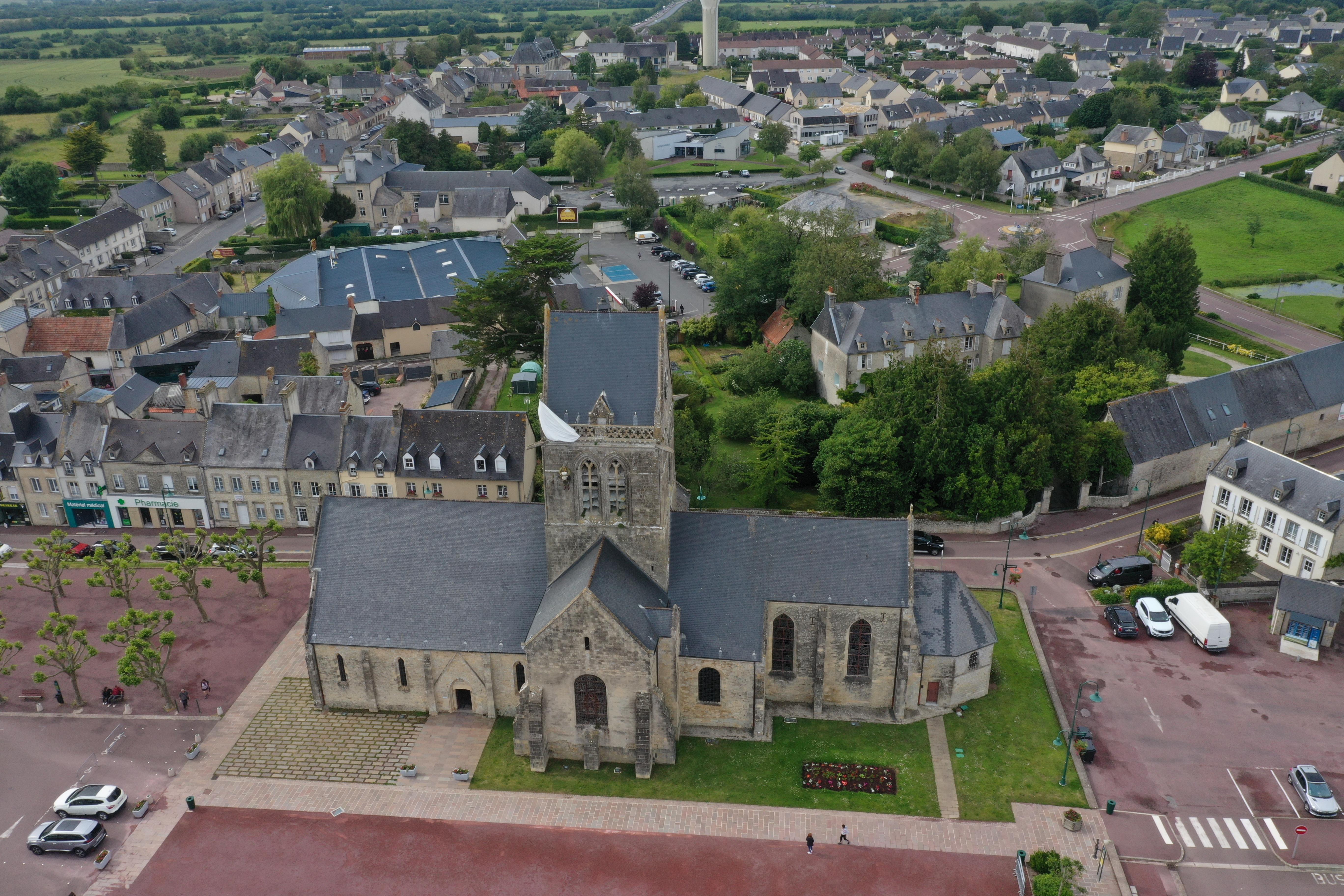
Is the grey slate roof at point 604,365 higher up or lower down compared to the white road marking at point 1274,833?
higher up

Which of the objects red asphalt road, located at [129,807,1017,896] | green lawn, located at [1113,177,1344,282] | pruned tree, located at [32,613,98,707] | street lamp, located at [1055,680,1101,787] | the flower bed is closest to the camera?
red asphalt road, located at [129,807,1017,896]

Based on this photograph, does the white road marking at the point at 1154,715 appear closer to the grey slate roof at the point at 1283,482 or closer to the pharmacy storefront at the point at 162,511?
the grey slate roof at the point at 1283,482

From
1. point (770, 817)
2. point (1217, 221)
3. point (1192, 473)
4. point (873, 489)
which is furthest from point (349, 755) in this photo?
point (1217, 221)

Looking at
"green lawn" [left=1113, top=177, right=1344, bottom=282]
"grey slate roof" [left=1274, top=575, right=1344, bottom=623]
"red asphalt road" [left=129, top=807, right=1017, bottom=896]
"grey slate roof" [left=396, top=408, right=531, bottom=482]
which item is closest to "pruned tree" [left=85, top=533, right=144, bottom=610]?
"grey slate roof" [left=396, top=408, right=531, bottom=482]

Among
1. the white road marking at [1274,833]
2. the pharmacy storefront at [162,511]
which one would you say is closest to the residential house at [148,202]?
the pharmacy storefront at [162,511]

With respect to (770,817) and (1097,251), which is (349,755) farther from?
(1097,251)

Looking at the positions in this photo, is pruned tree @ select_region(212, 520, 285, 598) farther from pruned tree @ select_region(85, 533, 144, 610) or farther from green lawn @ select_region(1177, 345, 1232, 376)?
green lawn @ select_region(1177, 345, 1232, 376)
